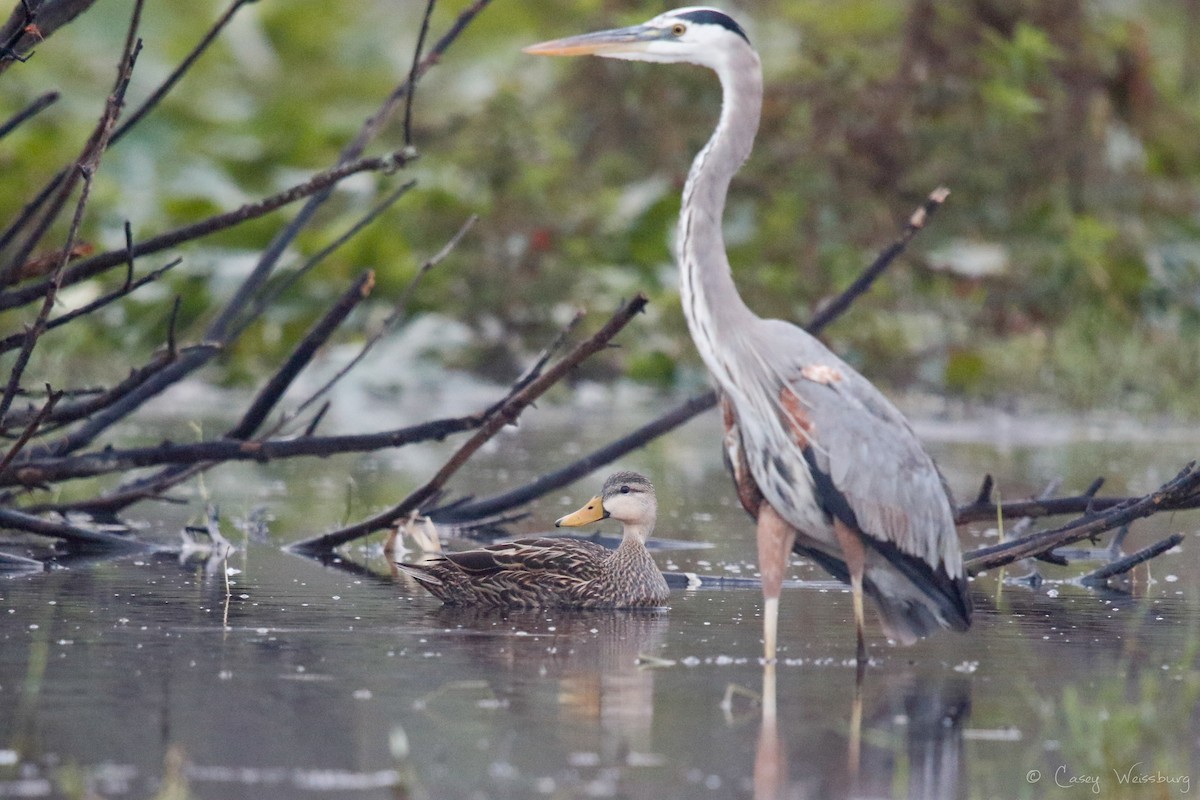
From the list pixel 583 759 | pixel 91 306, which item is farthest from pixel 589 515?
pixel 583 759

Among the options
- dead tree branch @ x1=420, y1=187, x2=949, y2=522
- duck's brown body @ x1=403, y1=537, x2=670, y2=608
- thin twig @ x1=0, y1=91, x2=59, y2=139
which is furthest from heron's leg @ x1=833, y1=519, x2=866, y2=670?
thin twig @ x1=0, y1=91, x2=59, y2=139

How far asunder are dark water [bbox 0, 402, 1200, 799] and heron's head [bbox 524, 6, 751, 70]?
1.59m

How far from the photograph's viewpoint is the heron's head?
533 centimetres

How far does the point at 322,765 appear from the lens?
3.48 metres

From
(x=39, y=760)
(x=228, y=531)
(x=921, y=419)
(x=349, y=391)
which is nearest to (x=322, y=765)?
(x=39, y=760)

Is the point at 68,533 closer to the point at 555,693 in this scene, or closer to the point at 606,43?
the point at 606,43

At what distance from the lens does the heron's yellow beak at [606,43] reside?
17.7ft

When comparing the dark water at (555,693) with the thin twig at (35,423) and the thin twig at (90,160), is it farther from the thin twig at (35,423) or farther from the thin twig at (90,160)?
the thin twig at (90,160)

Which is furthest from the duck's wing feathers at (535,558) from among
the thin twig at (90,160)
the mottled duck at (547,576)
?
the thin twig at (90,160)

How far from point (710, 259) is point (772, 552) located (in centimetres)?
77

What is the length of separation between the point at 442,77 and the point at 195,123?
4318 millimetres

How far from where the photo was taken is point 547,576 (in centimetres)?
606

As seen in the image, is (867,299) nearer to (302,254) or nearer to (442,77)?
(302,254)

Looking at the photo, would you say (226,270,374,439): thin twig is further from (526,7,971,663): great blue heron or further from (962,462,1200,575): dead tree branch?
(962,462,1200,575): dead tree branch
